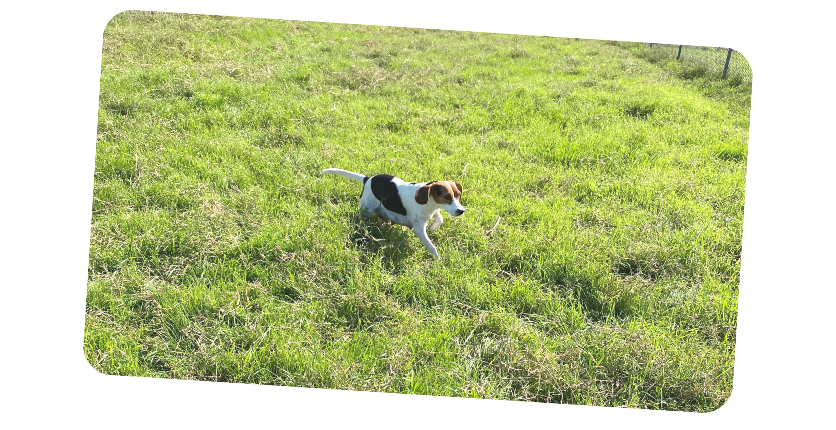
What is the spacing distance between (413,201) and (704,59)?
430cm

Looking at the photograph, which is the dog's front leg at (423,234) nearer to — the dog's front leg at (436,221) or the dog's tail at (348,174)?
the dog's front leg at (436,221)

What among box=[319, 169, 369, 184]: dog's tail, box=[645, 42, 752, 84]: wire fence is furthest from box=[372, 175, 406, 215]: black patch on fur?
box=[645, 42, 752, 84]: wire fence

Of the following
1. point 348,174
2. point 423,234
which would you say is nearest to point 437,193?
point 423,234

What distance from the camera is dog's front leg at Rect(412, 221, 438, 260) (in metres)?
3.72

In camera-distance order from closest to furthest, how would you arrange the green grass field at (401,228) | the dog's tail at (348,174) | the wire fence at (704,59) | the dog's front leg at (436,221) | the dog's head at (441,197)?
the green grass field at (401,228), the dog's head at (441,197), the dog's front leg at (436,221), the dog's tail at (348,174), the wire fence at (704,59)

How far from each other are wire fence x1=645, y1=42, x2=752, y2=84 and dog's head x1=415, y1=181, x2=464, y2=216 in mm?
2680

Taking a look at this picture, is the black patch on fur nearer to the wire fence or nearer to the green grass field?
the green grass field

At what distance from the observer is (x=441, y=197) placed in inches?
145

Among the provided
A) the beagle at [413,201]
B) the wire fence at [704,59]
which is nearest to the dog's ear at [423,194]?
the beagle at [413,201]

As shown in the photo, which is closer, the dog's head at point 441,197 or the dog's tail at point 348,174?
the dog's head at point 441,197

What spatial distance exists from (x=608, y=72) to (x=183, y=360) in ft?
24.2

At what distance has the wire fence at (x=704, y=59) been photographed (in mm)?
4621

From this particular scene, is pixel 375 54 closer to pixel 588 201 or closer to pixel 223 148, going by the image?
pixel 223 148

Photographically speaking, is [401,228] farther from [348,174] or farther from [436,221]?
[348,174]
